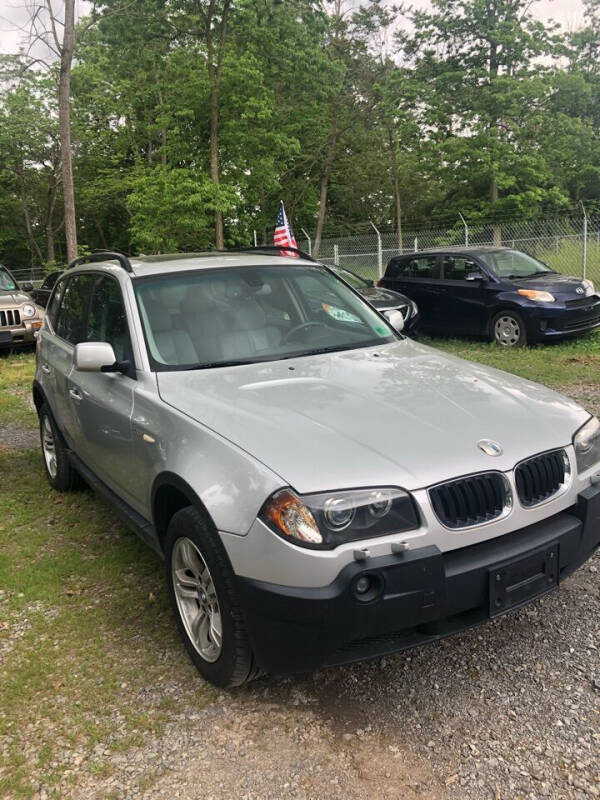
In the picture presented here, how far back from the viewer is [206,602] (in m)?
2.75

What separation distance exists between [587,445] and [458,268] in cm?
891

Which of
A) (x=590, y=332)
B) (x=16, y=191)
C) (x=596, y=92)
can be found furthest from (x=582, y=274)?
(x=16, y=191)

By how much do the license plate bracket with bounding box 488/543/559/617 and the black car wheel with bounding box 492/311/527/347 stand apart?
8.38 meters

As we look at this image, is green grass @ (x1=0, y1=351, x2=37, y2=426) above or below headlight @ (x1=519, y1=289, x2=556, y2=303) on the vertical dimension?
below

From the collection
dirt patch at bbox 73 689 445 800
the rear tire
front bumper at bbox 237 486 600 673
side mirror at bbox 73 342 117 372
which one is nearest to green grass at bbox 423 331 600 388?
the rear tire

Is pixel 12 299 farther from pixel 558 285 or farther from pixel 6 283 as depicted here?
pixel 558 285

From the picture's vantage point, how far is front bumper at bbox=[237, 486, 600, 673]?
220cm

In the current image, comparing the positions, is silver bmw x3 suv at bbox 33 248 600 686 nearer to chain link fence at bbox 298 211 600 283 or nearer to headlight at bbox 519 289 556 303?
headlight at bbox 519 289 556 303

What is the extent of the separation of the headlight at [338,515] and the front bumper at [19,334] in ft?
34.0

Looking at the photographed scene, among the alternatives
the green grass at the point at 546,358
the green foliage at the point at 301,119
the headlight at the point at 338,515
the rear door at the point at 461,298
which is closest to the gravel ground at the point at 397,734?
the headlight at the point at 338,515

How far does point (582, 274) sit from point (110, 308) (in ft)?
46.8

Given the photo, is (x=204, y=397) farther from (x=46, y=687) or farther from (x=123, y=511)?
(x=46, y=687)

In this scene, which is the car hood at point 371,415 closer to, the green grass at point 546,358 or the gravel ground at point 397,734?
the gravel ground at point 397,734

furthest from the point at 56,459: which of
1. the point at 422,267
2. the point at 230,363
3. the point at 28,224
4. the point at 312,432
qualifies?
the point at 28,224
